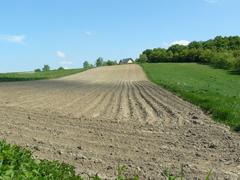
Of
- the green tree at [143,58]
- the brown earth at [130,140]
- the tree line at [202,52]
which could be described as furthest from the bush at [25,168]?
the green tree at [143,58]

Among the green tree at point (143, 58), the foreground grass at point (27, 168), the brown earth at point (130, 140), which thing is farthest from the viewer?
the green tree at point (143, 58)

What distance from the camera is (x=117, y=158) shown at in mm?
9180

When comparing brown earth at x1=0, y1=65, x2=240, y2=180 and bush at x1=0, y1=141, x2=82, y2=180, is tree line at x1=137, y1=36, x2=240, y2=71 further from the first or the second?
bush at x1=0, y1=141, x2=82, y2=180

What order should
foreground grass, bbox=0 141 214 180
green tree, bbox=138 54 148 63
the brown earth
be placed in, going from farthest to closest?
green tree, bbox=138 54 148 63, the brown earth, foreground grass, bbox=0 141 214 180

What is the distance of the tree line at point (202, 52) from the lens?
10649 centimetres

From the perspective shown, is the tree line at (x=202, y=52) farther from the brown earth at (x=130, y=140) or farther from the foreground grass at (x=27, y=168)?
the foreground grass at (x=27, y=168)

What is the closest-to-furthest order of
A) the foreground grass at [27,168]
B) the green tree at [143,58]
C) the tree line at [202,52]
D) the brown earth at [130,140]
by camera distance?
1. the foreground grass at [27,168]
2. the brown earth at [130,140]
3. the tree line at [202,52]
4. the green tree at [143,58]

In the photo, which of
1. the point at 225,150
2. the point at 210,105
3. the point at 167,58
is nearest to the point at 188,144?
the point at 225,150

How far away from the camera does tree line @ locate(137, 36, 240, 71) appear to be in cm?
10649

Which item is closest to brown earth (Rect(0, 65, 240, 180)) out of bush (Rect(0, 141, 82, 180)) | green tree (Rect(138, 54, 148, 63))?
bush (Rect(0, 141, 82, 180))

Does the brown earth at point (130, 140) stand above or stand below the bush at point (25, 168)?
below

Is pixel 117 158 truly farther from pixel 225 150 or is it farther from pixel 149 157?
pixel 225 150

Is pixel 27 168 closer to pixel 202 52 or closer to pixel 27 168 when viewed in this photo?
pixel 27 168

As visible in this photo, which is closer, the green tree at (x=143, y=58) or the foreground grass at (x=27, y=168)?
the foreground grass at (x=27, y=168)
